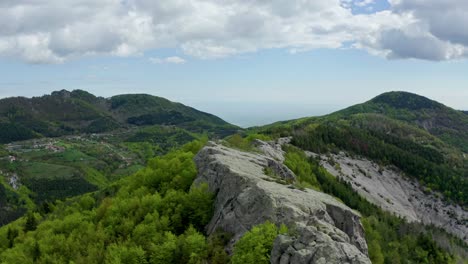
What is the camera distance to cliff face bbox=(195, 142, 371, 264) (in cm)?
2745

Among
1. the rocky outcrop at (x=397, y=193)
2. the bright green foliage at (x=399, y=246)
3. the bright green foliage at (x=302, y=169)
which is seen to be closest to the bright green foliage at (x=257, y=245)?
the bright green foliage at (x=399, y=246)

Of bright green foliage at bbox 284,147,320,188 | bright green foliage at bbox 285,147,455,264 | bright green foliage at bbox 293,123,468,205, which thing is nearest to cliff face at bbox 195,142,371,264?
bright green foliage at bbox 285,147,455,264

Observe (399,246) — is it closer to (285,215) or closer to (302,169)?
Result: (285,215)

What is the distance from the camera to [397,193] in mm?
151125

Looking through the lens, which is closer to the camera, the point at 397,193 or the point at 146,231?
the point at 146,231

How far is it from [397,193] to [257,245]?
13760 centimetres

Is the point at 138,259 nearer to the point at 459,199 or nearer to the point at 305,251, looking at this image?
the point at 305,251

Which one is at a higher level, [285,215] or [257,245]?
[285,215]

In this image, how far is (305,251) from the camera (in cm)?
2727

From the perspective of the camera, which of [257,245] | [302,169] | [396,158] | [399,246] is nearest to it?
[257,245]

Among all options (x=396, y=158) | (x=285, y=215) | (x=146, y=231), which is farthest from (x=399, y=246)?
(x=396, y=158)

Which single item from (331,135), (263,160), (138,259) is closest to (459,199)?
(331,135)

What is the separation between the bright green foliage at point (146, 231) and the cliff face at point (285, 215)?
2565 mm

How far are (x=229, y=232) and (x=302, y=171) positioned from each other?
63214mm
